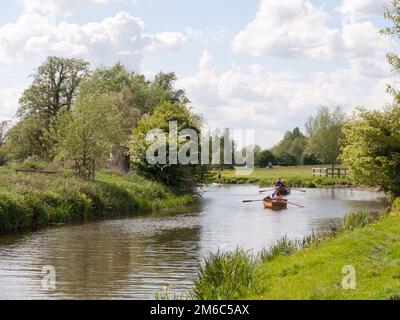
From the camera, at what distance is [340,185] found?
68938 millimetres

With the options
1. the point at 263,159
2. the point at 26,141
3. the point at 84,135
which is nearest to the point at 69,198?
the point at 84,135

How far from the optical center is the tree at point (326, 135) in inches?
3612

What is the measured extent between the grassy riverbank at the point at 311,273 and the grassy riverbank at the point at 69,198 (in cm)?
1350

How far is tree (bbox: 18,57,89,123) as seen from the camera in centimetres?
6272

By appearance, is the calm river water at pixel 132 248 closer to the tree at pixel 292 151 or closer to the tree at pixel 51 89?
the tree at pixel 51 89

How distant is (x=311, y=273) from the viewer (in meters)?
13.6

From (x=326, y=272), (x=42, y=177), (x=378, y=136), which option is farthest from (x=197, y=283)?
(x=378, y=136)

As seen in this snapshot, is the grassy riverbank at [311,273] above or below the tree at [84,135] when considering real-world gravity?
below

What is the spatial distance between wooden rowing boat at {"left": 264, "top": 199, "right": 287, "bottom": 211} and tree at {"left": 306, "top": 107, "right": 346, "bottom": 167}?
49.7m

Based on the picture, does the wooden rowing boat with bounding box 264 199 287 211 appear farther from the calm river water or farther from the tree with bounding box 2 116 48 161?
the tree with bounding box 2 116 48 161

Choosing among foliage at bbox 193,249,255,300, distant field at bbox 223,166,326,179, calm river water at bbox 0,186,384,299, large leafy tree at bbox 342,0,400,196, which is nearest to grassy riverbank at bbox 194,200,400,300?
foliage at bbox 193,249,255,300

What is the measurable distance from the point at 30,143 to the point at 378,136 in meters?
35.2

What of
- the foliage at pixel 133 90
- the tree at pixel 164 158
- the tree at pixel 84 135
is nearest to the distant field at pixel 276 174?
the foliage at pixel 133 90
